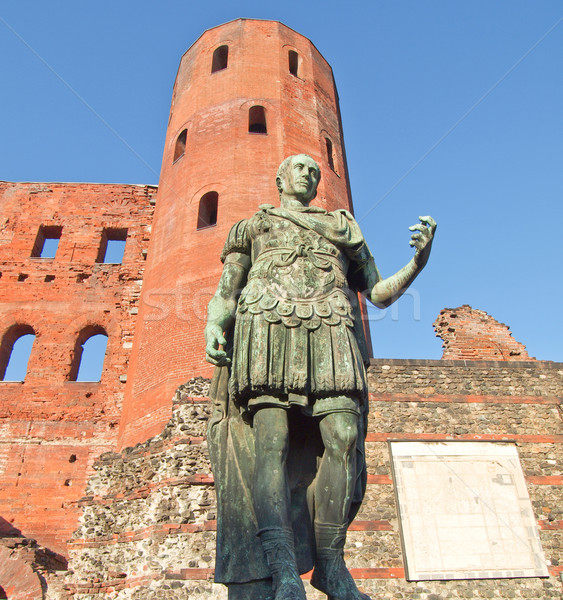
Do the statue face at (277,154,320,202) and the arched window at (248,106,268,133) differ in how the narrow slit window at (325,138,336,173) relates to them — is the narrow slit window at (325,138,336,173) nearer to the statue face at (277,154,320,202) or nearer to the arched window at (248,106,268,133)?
the arched window at (248,106,268,133)

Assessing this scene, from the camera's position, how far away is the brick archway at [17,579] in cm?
1005

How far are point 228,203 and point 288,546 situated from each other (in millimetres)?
11461

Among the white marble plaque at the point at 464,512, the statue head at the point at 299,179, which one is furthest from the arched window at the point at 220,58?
the statue head at the point at 299,179

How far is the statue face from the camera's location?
3.62 m

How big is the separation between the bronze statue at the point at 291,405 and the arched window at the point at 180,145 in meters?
13.0

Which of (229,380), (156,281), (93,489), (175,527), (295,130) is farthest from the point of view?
(295,130)

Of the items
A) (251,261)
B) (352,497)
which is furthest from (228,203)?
(352,497)

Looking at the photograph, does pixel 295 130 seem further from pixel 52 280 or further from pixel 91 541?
pixel 91 541

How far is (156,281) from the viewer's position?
13438 millimetres

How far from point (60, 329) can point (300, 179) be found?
44.4 ft

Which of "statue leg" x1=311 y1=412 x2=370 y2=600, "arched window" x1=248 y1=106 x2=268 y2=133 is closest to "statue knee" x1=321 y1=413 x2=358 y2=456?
"statue leg" x1=311 y1=412 x2=370 y2=600

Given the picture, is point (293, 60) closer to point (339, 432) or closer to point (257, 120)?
point (257, 120)

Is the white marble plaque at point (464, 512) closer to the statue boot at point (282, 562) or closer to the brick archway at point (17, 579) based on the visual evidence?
the brick archway at point (17, 579)

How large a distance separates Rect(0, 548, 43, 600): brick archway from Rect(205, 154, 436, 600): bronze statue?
29.2 feet
